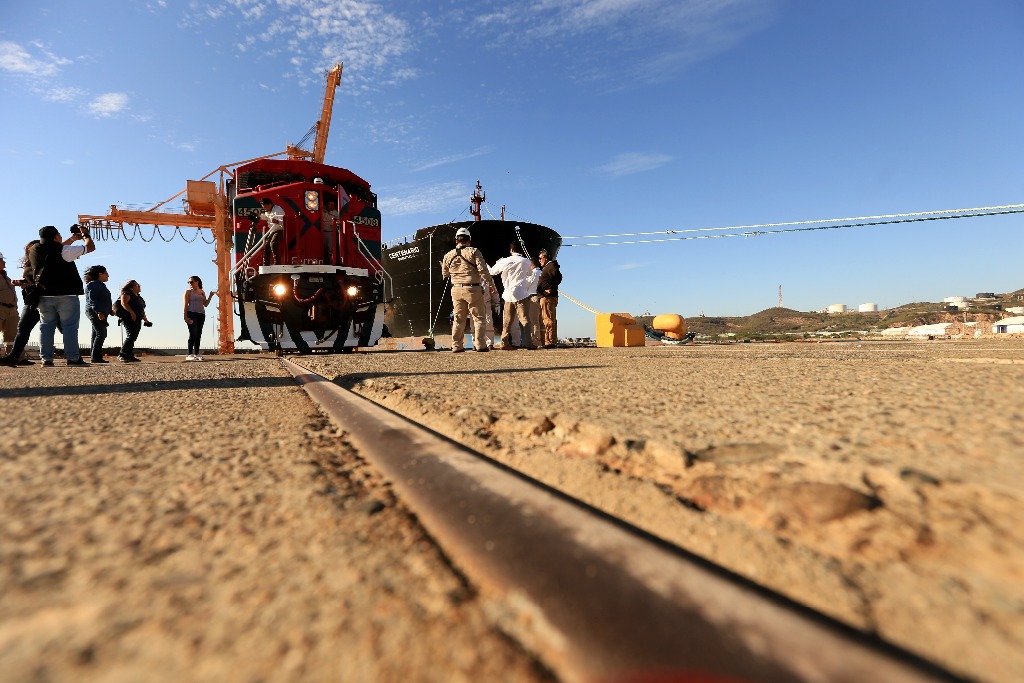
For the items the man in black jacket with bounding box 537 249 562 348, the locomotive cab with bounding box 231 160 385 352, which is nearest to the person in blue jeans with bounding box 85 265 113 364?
the locomotive cab with bounding box 231 160 385 352

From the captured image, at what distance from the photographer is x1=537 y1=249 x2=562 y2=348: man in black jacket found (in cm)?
820

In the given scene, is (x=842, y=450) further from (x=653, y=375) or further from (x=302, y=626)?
(x=653, y=375)

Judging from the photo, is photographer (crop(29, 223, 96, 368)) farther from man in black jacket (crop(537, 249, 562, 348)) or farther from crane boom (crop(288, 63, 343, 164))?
crane boom (crop(288, 63, 343, 164))

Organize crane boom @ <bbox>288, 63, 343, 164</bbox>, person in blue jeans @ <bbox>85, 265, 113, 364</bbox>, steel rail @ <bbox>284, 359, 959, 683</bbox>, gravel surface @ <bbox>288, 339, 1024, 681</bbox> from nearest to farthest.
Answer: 1. steel rail @ <bbox>284, 359, 959, 683</bbox>
2. gravel surface @ <bbox>288, 339, 1024, 681</bbox>
3. person in blue jeans @ <bbox>85, 265, 113, 364</bbox>
4. crane boom @ <bbox>288, 63, 343, 164</bbox>

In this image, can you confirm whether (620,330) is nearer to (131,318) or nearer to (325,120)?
(131,318)

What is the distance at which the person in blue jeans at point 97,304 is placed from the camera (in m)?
6.62

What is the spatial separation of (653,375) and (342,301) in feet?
20.3

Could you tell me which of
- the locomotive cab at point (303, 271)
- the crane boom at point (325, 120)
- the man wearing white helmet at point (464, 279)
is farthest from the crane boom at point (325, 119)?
the man wearing white helmet at point (464, 279)

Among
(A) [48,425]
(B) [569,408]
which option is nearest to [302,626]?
(B) [569,408]

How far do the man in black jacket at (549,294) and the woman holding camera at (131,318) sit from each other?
6118 millimetres

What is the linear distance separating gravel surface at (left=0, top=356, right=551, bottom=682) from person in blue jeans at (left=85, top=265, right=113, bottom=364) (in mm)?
7200

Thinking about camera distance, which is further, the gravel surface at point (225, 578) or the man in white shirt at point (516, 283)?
the man in white shirt at point (516, 283)

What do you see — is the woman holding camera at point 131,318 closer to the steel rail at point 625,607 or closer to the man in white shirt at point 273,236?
the man in white shirt at point 273,236

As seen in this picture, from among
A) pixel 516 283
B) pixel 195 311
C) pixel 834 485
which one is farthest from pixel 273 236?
pixel 834 485
